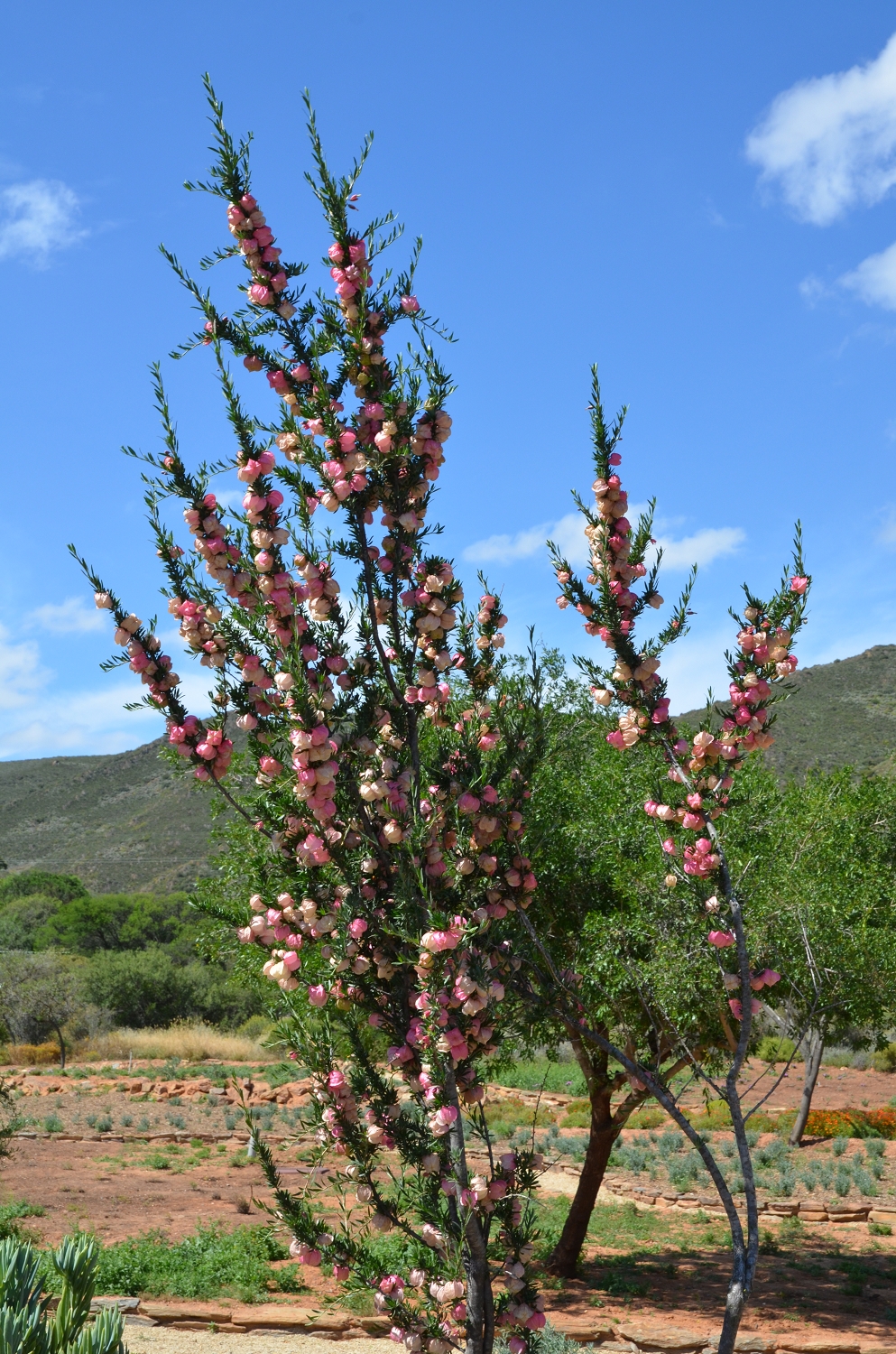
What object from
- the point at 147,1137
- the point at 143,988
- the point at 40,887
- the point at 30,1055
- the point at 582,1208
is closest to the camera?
the point at 582,1208

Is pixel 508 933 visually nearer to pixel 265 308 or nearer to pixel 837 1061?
pixel 265 308

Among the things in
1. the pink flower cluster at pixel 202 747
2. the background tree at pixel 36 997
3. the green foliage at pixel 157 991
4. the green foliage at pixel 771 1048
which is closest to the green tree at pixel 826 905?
the pink flower cluster at pixel 202 747

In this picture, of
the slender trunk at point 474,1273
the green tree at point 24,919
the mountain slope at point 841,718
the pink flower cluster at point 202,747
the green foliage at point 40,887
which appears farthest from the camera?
the green foliage at point 40,887

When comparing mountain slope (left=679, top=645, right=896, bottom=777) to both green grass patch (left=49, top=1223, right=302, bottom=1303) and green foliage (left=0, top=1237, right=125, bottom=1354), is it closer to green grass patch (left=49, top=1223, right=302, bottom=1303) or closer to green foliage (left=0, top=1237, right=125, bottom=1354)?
green grass patch (left=49, top=1223, right=302, bottom=1303)

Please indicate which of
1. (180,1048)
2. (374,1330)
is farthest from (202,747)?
(180,1048)

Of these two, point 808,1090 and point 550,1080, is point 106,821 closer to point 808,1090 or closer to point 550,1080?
point 550,1080

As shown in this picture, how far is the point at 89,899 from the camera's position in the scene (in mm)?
46594

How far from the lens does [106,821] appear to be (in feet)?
234

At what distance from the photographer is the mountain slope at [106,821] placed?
5988 cm

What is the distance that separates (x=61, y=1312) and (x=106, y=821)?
7113cm

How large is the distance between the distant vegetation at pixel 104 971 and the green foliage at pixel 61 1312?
2480cm

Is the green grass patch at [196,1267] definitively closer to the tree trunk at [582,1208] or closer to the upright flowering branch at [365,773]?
the tree trunk at [582,1208]

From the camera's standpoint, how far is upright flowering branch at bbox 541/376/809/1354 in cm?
493

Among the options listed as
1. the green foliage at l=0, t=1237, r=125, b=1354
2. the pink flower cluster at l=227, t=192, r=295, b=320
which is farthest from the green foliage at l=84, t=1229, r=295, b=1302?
the pink flower cluster at l=227, t=192, r=295, b=320
